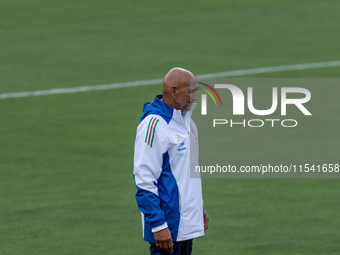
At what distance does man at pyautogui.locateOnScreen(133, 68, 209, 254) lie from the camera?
5.04 metres

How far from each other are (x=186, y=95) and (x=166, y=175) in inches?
23.7

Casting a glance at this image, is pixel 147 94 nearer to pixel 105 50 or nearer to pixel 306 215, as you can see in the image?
pixel 105 50

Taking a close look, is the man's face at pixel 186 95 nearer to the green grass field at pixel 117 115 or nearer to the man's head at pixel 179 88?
the man's head at pixel 179 88

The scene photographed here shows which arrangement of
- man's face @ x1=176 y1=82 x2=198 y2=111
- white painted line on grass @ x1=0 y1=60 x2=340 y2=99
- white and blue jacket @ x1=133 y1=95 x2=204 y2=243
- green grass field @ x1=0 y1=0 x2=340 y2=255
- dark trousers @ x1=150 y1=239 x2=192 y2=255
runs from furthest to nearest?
1. white painted line on grass @ x1=0 y1=60 x2=340 y2=99
2. green grass field @ x1=0 y1=0 x2=340 y2=255
3. dark trousers @ x1=150 y1=239 x2=192 y2=255
4. man's face @ x1=176 y1=82 x2=198 y2=111
5. white and blue jacket @ x1=133 y1=95 x2=204 y2=243

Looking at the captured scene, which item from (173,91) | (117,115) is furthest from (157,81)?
(173,91)

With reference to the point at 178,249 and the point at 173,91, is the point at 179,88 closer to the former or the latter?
the point at 173,91

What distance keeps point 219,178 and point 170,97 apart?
6384mm

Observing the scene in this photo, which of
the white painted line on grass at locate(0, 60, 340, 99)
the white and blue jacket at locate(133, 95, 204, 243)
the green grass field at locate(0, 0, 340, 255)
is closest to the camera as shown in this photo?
the white and blue jacket at locate(133, 95, 204, 243)

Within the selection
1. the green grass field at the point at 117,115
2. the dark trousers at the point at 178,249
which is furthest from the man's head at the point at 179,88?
the green grass field at the point at 117,115

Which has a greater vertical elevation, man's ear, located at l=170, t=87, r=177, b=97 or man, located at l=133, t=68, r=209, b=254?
man's ear, located at l=170, t=87, r=177, b=97

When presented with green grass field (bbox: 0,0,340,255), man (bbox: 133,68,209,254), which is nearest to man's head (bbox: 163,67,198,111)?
man (bbox: 133,68,209,254)

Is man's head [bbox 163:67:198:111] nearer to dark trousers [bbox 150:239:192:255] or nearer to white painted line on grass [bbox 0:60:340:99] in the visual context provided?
dark trousers [bbox 150:239:192:255]

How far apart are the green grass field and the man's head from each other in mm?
3561

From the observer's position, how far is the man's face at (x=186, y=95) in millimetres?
5141
